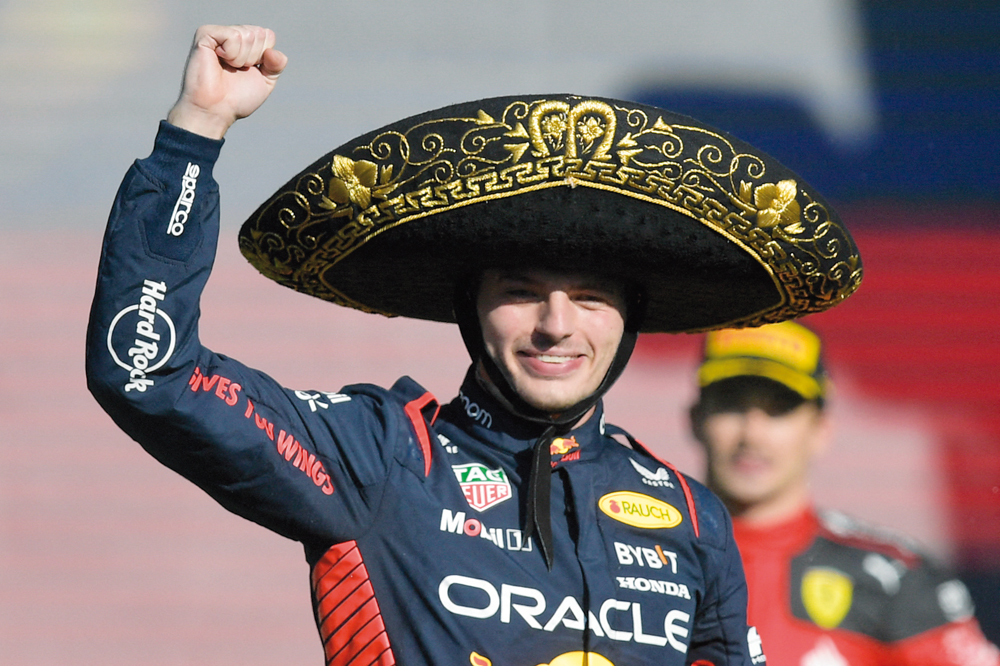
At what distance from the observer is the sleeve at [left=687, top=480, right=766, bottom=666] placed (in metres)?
2.47

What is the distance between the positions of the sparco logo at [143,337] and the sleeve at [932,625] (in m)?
3.05

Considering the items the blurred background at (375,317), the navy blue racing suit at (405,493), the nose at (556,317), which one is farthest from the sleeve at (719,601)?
the blurred background at (375,317)

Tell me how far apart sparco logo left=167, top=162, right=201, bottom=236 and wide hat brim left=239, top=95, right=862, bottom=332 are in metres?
0.37

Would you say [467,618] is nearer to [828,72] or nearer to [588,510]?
[588,510]

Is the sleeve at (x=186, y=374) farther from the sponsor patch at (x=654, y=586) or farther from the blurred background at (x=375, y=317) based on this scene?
the blurred background at (x=375, y=317)

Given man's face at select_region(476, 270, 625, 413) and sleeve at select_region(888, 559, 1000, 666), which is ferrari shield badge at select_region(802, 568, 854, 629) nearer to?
sleeve at select_region(888, 559, 1000, 666)

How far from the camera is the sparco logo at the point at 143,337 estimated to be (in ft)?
5.71

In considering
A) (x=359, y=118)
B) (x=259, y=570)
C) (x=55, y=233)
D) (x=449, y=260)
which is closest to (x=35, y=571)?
(x=259, y=570)

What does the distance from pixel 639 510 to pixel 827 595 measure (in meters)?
1.95

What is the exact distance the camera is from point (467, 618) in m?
2.14

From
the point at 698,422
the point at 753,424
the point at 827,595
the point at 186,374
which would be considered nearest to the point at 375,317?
the point at 698,422

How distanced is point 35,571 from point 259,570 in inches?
39.6

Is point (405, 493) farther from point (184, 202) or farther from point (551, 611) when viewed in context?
point (184, 202)

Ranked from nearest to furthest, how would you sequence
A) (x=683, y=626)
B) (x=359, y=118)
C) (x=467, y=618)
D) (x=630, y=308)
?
(x=467, y=618) → (x=683, y=626) → (x=630, y=308) → (x=359, y=118)
